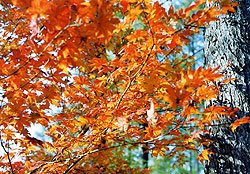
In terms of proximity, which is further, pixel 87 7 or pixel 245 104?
pixel 245 104

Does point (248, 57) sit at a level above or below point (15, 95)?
above

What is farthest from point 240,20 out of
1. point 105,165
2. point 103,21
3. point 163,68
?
point 105,165

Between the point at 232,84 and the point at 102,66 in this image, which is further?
the point at 232,84

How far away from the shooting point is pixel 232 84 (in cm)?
207

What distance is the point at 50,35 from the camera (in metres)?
1.15

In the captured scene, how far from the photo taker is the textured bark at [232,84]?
1.91 meters

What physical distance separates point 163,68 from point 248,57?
1.09 m

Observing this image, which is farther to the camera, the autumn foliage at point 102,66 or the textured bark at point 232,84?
the textured bark at point 232,84

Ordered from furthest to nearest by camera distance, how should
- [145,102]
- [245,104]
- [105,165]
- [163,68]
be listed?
[105,165]
[245,104]
[145,102]
[163,68]

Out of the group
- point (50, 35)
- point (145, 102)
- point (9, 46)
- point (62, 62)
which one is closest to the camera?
point (50, 35)

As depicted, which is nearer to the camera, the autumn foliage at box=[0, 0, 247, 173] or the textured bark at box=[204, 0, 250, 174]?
the autumn foliage at box=[0, 0, 247, 173]

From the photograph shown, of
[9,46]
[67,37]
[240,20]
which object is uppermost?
[9,46]

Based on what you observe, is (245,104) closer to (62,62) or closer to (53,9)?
(62,62)

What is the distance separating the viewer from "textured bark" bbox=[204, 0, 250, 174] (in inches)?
75.2
